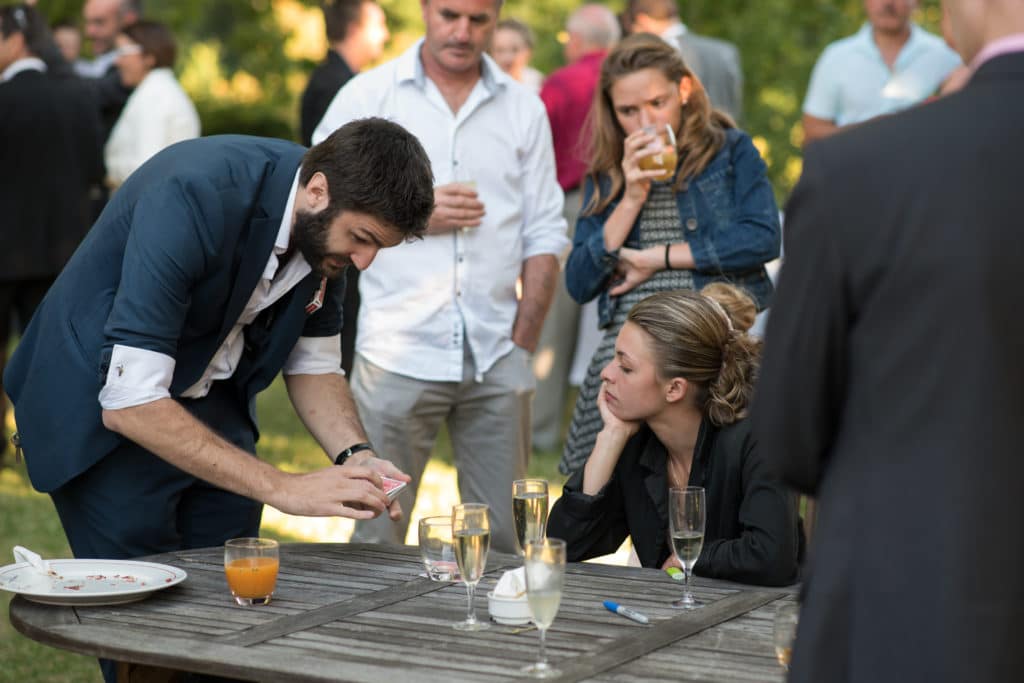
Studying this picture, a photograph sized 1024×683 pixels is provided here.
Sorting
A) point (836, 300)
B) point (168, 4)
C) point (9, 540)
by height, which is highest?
point (168, 4)

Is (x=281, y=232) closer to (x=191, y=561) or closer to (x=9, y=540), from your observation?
(x=191, y=561)

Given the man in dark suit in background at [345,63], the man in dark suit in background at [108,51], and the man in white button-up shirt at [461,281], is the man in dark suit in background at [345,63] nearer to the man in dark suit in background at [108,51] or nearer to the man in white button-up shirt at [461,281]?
the man in dark suit in background at [108,51]

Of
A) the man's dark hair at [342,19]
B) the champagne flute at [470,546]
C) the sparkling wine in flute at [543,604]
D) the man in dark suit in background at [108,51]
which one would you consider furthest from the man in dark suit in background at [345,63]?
the sparkling wine in flute at [543,604]

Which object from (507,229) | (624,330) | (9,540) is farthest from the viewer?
(9,540)

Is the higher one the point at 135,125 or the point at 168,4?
the point at 168,4

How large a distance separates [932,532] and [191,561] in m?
1.84

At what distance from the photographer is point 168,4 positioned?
18406 millimetres

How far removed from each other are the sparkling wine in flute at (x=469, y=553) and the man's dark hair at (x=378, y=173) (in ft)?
2.63

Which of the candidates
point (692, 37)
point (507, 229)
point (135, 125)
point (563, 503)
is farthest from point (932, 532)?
point (135, 125)

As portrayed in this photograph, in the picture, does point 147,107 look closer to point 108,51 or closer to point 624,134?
point 108,51

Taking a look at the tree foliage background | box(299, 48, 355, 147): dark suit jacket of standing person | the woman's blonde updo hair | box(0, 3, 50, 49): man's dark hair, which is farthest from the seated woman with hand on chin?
the tree foliage background

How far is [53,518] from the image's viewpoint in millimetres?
6305

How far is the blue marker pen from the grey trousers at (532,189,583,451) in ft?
15.8

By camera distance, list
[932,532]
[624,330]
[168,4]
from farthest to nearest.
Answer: [168,4] → [624,330] → [932,532]
